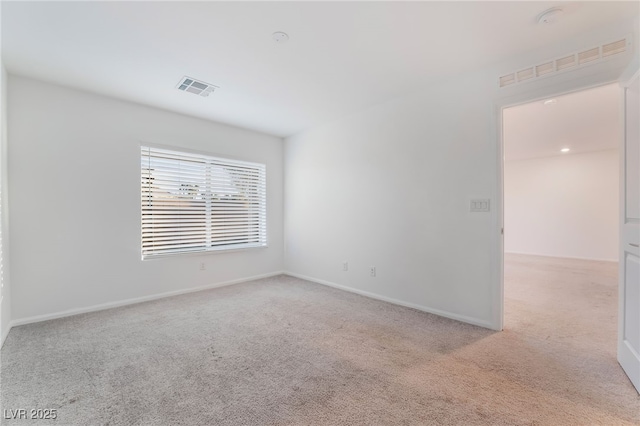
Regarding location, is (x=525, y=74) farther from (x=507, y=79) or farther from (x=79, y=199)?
(x=79, y=199)

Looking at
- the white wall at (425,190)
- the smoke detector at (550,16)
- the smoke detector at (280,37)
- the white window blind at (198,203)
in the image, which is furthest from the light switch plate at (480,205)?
the white window blind at (198,203)

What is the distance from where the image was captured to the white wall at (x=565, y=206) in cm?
623

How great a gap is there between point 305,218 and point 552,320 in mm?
3489

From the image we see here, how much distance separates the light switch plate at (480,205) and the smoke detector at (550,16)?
148 cm

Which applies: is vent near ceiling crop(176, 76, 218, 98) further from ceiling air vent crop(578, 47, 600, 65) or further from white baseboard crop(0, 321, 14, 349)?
ceiling air vent crop(578, 47, 600, 65)

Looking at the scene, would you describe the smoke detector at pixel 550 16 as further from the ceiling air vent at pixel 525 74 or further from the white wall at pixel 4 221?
the white wall at pixel 4 221

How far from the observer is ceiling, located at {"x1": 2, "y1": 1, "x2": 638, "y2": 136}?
194 cm

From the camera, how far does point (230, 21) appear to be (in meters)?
2.06

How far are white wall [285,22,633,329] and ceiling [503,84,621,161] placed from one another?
0.64 meters

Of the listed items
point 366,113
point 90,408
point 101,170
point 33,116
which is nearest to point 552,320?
point 366,113

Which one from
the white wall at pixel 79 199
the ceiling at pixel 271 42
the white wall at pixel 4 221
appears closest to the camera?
the ceiling at pixel 271 42

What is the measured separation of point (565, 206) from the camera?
267 inches

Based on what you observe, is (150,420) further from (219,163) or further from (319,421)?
(219,163)

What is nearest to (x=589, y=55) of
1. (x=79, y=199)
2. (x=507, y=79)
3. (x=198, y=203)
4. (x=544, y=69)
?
(x=544, y=69)
